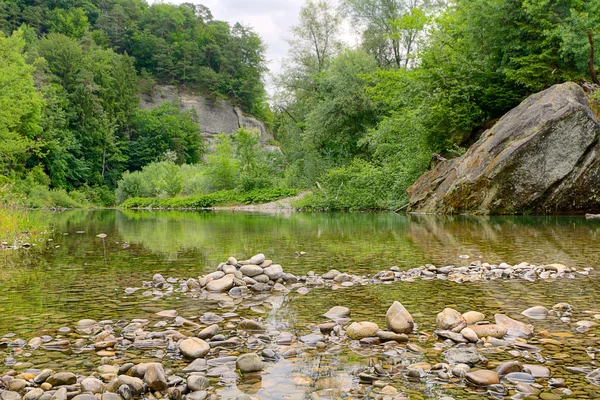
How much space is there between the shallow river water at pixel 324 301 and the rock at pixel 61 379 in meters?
0.18

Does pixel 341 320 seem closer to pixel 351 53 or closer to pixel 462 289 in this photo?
pixel 462 289

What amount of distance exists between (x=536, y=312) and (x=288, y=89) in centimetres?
3531

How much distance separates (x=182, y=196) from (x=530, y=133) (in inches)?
1272

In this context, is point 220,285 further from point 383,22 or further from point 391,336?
point 383,22

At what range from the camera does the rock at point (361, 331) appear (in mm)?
3355

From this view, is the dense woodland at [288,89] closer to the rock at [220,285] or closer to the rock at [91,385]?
the rock at [220,285]

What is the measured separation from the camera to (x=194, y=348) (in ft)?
9.96

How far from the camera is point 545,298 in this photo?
4398mm

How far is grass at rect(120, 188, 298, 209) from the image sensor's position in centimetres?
3288

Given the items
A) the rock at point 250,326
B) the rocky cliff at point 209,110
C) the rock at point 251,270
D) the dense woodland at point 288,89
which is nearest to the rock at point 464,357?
the rock at point 250,326

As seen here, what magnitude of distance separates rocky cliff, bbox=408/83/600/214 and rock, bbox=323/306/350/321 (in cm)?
1321

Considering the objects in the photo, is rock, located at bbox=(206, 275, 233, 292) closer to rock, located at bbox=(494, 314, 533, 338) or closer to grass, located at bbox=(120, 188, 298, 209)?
rock, located at bbox=(494, 314, 533, 338)

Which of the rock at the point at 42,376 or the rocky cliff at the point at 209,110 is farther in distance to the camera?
the rocky cliff at the point at 209,110

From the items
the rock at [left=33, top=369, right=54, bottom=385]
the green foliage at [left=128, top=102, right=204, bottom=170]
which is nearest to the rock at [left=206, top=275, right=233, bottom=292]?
the rock at [left=33, top=369, right=54, bottom=385]
